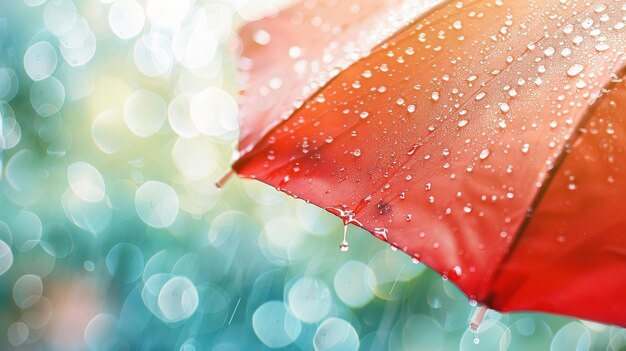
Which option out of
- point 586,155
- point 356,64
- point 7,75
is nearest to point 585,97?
point 586,155

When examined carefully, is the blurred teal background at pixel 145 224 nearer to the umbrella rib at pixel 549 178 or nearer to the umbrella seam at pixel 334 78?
the umbrella seam at pixel 334 78

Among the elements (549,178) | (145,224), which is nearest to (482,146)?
(549,178)

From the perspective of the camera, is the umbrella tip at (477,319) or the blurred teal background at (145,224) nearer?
the umbrella tip at (477,319)

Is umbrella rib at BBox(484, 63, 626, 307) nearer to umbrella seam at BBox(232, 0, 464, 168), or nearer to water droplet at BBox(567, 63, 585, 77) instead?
water droplet at BBox(567, 63, 585, 77)

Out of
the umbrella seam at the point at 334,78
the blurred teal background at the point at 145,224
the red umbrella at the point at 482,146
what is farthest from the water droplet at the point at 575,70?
the blurred teal background at the point at 145,224

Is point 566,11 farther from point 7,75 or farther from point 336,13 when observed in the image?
point 7,75
